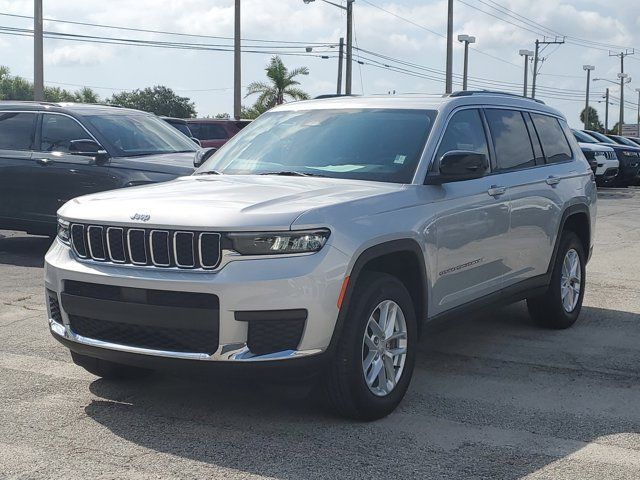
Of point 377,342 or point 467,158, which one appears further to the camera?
point 467,158

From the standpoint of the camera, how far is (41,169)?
11.3 metres

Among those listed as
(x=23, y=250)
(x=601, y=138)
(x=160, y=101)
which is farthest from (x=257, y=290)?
(x=160, y=101)

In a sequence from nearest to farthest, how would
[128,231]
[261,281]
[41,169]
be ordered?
[261,281] < [128,231] < [41,169]

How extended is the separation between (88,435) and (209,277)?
3.46ft

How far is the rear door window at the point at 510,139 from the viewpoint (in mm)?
6727

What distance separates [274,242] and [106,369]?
1655mm

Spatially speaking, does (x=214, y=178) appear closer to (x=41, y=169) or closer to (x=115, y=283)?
(x=115, y=283)

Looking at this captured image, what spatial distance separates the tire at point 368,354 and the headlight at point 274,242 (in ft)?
1.42

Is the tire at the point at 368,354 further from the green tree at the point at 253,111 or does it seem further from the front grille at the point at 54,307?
the green tree at the point at 253,111

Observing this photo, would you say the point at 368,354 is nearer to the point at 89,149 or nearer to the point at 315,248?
the point at 315,248

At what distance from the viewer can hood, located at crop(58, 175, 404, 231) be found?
466 cm

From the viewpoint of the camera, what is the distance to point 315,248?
4.69 metres

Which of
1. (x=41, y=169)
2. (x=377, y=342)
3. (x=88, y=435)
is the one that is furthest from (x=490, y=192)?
(x=41, y=169)

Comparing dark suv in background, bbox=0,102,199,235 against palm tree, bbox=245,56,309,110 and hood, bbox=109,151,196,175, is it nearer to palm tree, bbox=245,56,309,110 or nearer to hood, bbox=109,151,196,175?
hood, bbox=109,151,196,175
